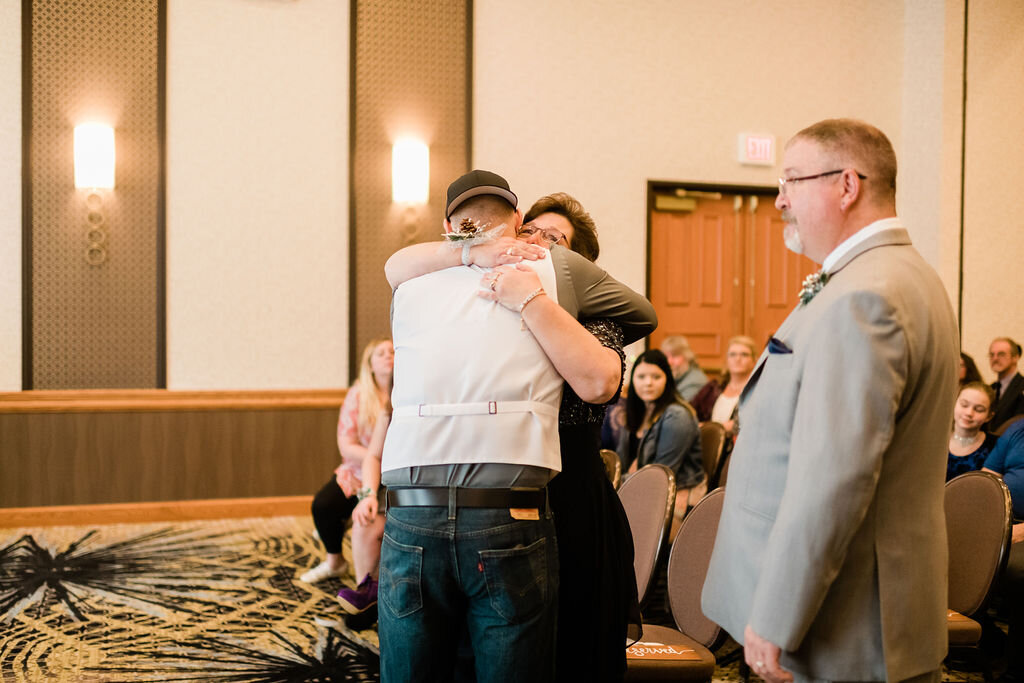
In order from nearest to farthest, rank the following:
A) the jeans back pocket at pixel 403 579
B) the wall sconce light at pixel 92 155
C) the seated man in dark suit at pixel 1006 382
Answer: the jeans back pocket at pixel 403 579 < the wall sconce light at pixel 92 155 < the seated man in dark suit at pixel 1006 382

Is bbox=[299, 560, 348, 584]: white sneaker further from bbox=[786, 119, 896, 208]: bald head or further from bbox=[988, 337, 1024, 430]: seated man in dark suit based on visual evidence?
bbox=[988, 337, 1024, 430]: seated man in dark suit

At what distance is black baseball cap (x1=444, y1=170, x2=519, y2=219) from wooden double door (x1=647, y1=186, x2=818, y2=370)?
17.8ft

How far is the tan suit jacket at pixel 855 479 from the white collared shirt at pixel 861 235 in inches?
0.5

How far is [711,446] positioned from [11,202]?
15.4 ft

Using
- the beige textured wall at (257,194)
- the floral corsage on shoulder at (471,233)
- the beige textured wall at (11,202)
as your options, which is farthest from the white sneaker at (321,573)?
the floral corsage on shoulder at (471,233)

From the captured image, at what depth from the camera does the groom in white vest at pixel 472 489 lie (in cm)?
142

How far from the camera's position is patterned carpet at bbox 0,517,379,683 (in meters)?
3.12

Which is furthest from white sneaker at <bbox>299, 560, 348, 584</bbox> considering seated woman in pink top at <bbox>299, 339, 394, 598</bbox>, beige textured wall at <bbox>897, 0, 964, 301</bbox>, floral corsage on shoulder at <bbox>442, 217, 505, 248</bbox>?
beige textured wall at <bbox>897, 0, 964, 301</bbox>

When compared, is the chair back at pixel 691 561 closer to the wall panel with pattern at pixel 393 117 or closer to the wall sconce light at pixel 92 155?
the wall panel with pattern at pixel 393 117

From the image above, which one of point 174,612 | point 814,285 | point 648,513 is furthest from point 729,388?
point 814,285

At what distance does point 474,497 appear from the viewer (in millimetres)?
1420

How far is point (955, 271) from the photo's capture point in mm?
7133

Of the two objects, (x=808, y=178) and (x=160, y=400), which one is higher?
(x=808, y=178)

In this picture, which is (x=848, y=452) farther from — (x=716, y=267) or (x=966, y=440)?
(x=716, y=267)
